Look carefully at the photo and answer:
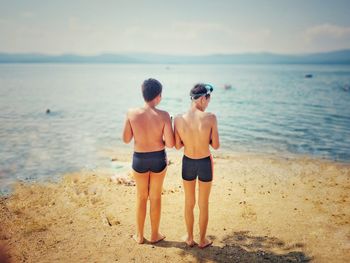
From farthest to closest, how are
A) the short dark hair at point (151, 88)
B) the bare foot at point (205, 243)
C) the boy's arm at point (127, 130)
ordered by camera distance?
the bare foot at point (205, 243) < the boy's arm at point (127, 130) < the short dark hair at point (151, 88)

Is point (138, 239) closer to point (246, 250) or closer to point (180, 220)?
point (180, 220)

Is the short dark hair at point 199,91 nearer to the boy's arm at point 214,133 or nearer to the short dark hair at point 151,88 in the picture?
the boy's arm at point 214,133

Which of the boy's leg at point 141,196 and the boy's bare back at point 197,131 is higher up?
the boy's bare back at point 197,131

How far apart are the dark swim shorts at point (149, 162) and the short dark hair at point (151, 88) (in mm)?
957

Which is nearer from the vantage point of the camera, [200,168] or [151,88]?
[151,88]

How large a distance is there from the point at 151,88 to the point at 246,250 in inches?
137

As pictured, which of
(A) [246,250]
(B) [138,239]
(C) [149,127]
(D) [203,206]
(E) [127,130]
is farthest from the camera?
(B) [138,239]

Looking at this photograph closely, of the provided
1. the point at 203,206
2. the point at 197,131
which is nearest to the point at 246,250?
the point at 203,206

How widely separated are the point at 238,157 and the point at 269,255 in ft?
25.9

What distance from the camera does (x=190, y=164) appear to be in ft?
16.9

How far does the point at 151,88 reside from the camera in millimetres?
4996

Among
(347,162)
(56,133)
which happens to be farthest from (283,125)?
(56,133)

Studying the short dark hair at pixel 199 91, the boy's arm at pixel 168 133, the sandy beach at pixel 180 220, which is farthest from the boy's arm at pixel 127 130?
the sandy beach at pixel 180 220

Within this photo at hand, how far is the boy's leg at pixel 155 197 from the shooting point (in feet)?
17.3
